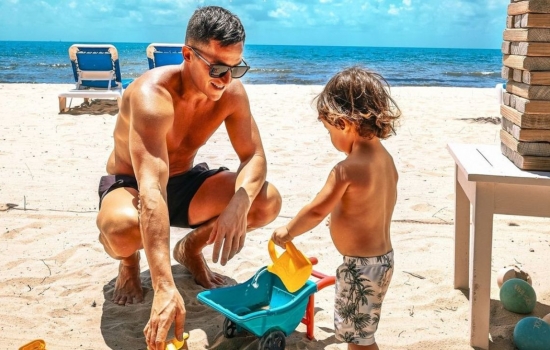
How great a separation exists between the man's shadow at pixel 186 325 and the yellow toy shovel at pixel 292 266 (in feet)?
1.17

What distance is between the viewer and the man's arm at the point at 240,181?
2428mm

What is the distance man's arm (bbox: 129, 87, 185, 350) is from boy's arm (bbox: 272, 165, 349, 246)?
18.3 inches

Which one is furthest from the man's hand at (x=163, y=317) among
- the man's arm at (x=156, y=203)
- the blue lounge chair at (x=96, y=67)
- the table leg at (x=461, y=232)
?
the blue lounge chair at (x=96, y=67)

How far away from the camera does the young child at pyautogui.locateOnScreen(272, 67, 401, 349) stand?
2.17 meters

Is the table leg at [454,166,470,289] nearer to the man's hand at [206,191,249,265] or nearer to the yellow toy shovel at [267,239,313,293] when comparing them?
the yellow toy shovel at [267,239,313,293]

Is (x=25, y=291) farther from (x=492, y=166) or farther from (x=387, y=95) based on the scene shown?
(x=492, y=166)

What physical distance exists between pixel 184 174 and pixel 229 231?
79 centimetres

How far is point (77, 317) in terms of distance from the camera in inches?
110

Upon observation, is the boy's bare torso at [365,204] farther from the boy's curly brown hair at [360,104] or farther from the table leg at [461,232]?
the table leg at [461,232]

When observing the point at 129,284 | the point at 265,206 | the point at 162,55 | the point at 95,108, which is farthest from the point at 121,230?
the point at 95,108

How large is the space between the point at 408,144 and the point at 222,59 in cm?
448

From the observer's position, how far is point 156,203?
2.19 m

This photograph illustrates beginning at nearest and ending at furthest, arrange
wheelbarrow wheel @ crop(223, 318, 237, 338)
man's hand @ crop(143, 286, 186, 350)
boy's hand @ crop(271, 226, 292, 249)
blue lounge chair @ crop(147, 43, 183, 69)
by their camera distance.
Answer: man's hand @ crop(143, 286, 186, 350), boy's hand @ crop(271, 226, 292, 249), wheelbarrow wheel @ crop(223, 318, 237, 338), blue lounge chair @ crop(147, 43, 183, 69)

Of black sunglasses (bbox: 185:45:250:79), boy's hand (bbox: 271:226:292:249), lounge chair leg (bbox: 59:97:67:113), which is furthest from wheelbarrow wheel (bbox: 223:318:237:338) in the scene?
lounge chair leg (bbox: 59:97:67:113)
